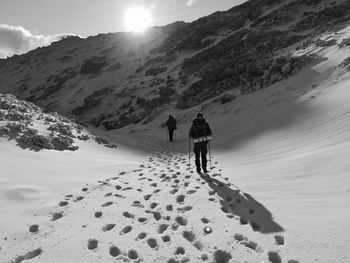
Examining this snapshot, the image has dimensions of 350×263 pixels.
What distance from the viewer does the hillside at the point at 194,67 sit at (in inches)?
1143

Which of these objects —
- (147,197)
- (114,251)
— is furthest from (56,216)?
(147,197)

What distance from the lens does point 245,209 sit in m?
6.69

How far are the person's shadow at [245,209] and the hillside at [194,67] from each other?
17.6m

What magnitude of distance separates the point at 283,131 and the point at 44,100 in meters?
51.0

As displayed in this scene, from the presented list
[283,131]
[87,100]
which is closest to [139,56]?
[87,100]

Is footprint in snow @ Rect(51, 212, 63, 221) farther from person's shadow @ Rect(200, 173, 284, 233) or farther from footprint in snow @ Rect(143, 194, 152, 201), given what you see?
person's shadow @ Rect(200, 173, 284, 233)

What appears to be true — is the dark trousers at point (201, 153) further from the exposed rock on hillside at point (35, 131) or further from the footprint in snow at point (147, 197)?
the exposed rock on hillside at point (35, 131)

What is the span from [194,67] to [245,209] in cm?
3477

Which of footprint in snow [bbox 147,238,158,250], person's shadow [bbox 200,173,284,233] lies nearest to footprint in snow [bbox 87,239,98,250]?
footprint in snow [bbox 147,238,158,250]

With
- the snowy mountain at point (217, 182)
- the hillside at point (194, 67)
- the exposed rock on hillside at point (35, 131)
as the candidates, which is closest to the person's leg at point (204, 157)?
the snowy mountain at point (217, 182)

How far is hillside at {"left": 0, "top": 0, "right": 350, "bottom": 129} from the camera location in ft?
95.2

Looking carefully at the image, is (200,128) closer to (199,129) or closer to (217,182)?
(199,129)

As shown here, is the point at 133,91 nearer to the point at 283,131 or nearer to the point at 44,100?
the point at 44,100

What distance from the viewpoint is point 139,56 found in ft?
197
